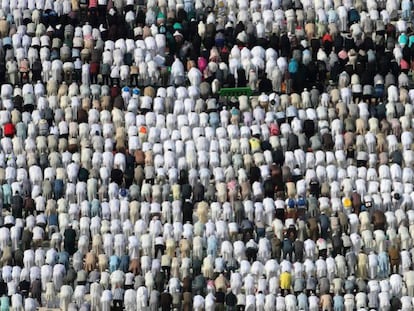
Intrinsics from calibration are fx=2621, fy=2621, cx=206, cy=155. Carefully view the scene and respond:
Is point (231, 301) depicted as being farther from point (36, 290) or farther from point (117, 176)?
point (117, 176)

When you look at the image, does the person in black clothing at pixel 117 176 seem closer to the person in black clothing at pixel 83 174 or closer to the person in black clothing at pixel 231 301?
the person in black clothing at pixel 83 174

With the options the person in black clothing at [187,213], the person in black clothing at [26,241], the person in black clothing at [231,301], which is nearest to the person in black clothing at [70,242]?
the person in black clothing at [26,241]

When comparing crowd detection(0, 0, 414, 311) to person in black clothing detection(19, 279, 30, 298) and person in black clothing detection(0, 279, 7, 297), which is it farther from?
person in black clothing detection(0, 279, 7, 297)

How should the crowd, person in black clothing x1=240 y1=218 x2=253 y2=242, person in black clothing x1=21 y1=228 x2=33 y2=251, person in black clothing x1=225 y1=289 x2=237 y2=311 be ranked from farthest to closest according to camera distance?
person in black clothing x1=240 y1=218 x2=253 y2=242 → person in black clothing x1=21 y1=228 x2=33 y2=251 → the crowd → person in black clothing x1=225 y1=289 x2=237 y2=311

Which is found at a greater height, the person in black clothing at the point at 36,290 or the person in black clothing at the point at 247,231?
the person in black clothing at the point at 247,231

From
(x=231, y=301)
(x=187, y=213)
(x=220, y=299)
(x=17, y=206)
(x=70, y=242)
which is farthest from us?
(x=17, y=206)

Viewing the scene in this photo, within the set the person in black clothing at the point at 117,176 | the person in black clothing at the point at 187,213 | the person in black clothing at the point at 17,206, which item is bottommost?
the person in black clothing at the point at 187,213

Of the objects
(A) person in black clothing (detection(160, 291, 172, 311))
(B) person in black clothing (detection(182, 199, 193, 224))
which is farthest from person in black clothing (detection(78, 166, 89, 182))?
(A) person in black clothing (detection(160, 291, 172, 311))

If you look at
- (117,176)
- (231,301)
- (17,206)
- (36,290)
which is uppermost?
(117,176)

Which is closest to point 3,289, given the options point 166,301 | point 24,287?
point 24,287
